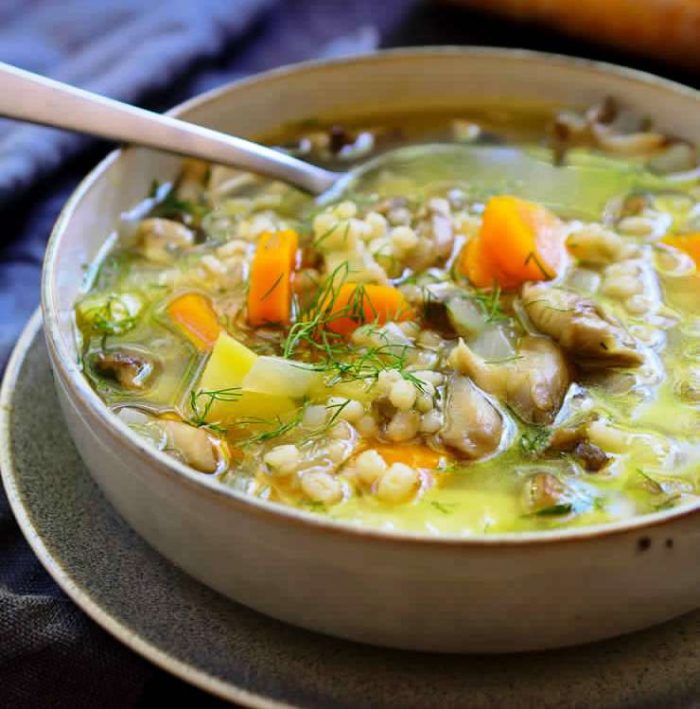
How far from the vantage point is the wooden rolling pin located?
3.52m

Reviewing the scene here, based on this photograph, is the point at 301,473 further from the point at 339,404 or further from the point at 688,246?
the point at 688,246

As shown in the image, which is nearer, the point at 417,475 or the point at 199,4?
the point at 417,475

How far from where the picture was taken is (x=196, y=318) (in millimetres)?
2383

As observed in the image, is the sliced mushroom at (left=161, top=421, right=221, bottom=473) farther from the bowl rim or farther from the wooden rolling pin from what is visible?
the wooden rolling pin

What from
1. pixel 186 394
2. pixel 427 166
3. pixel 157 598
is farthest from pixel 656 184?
pixel 157 598

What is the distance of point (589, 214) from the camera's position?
107 inches

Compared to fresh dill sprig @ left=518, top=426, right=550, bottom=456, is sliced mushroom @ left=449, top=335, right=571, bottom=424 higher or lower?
higher

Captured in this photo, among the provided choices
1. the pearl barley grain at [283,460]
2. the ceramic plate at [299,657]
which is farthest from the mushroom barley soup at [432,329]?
the ceramic plate at [299,657]

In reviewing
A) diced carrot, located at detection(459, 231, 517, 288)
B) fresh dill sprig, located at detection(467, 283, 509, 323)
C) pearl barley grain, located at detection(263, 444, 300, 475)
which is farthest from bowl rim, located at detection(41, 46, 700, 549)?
diced carrot, located at detection(459, 231, 517, 288)

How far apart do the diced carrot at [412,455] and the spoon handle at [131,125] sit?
1.06 metres

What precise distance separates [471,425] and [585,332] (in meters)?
0.38

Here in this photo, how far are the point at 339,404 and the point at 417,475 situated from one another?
0.24 m

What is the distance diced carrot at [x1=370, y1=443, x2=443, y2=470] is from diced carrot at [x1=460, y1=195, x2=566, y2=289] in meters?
0.60

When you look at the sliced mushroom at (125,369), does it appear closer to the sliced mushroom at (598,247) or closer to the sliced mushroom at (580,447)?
the sliced mushroom at (580,447)
